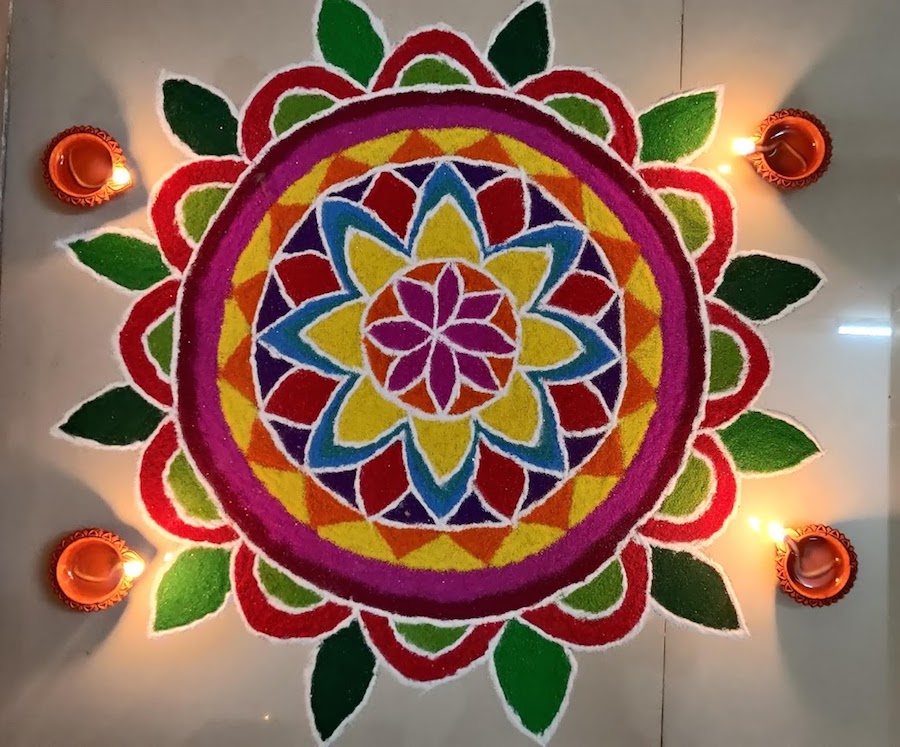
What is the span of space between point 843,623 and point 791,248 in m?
0.70

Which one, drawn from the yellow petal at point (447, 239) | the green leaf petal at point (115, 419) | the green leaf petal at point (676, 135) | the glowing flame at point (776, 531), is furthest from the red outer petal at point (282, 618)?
the green leaf petal at point (676, 135)

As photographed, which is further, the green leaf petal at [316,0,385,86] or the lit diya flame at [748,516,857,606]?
the green leaf petal at [316,0,385,86]

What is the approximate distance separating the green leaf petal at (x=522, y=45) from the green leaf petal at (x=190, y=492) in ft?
3.10

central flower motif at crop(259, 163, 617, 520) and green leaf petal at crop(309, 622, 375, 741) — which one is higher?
central flower motif at crop(259, 163, 617, 520)

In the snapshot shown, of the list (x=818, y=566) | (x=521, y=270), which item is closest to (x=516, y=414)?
(x=521, y=270)

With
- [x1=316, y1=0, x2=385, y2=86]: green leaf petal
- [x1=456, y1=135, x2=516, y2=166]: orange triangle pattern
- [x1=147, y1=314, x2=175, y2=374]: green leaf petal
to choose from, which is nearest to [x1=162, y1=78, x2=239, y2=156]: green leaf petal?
[x1=316, y1=0, x2=385, y2=86]: green leaf petal

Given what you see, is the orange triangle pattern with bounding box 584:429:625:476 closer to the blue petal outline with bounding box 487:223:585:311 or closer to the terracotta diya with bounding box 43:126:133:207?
the blue petal outline with bounding box 487:223:585:311

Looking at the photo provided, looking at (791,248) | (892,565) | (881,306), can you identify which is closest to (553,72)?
(791,248)

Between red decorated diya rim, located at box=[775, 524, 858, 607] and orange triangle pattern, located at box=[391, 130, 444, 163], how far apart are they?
3.13 feet

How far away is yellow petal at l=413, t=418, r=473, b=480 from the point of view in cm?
133

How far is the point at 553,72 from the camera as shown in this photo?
54.0 inches

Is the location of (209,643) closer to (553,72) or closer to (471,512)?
(471,512)

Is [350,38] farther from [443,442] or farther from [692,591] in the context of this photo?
[692,591]

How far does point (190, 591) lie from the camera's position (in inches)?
51.8
